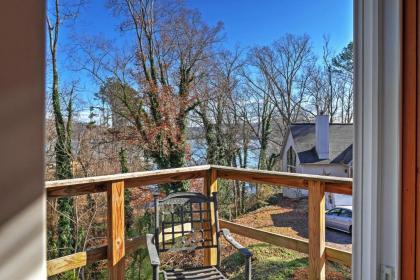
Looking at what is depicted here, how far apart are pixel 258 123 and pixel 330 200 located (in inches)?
125

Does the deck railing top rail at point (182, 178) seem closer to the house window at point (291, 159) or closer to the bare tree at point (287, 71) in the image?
the house window at point (291, 159)

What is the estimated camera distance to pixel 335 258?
2.20 metres

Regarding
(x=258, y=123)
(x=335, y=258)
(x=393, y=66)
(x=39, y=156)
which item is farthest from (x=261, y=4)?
(x=39, y=156)

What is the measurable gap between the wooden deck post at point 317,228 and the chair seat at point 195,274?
2.25 feet

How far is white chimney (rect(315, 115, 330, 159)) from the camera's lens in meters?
3.59

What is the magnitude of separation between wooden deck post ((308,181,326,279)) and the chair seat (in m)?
0.69

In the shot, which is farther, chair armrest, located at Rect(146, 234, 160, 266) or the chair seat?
the chair seat

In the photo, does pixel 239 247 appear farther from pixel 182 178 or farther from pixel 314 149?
pixel 314 149

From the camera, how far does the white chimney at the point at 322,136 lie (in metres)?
3.59

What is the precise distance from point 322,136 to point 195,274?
245 cm

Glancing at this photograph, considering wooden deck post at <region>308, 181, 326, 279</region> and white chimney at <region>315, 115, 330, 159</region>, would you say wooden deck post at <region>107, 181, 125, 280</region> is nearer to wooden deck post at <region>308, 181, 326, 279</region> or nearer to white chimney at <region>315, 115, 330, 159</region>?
wooden deck post at <region>308, 181, 326, 279</region>

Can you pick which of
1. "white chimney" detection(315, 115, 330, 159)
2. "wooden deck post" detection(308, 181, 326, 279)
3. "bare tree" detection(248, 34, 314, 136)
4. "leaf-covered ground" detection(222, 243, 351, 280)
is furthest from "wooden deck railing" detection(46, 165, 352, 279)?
"bare tree" detection(248, 34, 314, 136)

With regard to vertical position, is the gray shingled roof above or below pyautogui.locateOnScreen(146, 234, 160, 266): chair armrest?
above

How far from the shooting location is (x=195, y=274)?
6.96 ft
